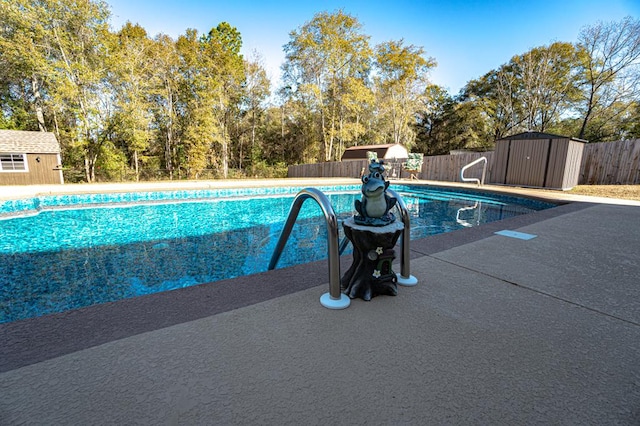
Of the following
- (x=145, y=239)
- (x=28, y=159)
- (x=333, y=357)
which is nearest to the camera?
(x=333, y=357)

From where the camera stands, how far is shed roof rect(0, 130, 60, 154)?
44.6ft

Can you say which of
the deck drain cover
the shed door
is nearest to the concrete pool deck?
the deck drain cover

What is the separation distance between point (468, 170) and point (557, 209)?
29.7ft

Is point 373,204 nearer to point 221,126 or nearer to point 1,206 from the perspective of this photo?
point 1,206

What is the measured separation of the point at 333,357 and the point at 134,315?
1185mm

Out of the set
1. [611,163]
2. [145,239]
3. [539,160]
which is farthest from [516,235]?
[611,163]

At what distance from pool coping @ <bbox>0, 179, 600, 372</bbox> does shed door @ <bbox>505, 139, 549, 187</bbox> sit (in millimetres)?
12033

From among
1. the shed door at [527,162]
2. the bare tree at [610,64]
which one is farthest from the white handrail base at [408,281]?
the bare tree at [610,64]

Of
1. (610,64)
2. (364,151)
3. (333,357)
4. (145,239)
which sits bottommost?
(145,239)

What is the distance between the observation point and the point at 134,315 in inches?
66.7

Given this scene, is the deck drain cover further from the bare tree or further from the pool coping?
the bare tree

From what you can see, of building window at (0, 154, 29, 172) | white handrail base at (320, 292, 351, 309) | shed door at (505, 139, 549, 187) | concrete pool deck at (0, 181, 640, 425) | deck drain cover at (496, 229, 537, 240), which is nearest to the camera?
concrete pool deck at (0, 181, 640, 425)

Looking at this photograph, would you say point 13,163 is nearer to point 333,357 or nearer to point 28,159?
point 28,159

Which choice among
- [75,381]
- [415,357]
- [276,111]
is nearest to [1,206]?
[75,381]
